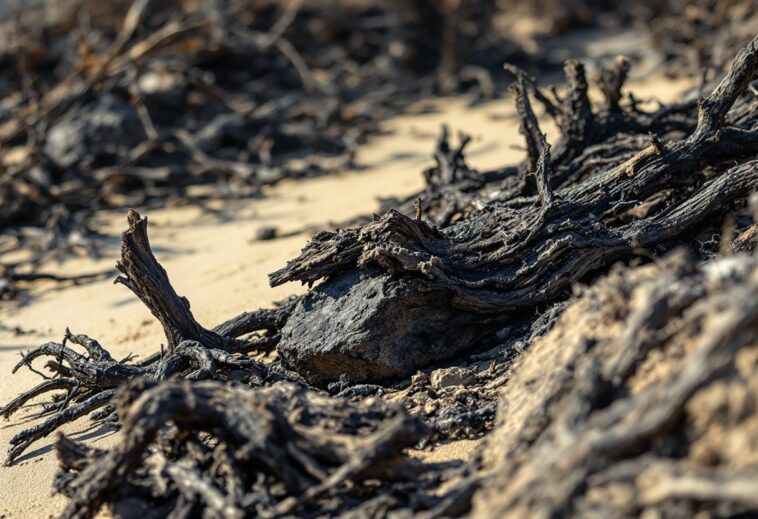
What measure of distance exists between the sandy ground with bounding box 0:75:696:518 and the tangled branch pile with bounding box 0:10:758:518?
0.25 metres

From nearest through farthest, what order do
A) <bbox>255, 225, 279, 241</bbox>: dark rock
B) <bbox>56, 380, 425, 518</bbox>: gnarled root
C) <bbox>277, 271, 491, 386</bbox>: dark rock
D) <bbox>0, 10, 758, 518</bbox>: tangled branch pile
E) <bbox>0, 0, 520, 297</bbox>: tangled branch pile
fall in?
1. <bbox>0, 10, 758, 518</bbox>: tangled branch pile
2. <bbox>56, 380, 425, 518</bbox>: gnarled root
3. <bbox>277, 271, 491, 386</bbox>: dark rock
4. <bbox>255, 225, 279, 241</bbox>: dark rock
5. <bbox>0, 0, 520, 297</bbox>: tangled branch pile

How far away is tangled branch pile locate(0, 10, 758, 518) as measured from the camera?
2014mm

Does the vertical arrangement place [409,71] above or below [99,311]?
above

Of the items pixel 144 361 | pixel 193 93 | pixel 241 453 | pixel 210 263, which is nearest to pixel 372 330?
pixel 241 453

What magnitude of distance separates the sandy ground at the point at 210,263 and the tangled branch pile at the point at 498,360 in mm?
248

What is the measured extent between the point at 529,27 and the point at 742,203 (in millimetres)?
8853

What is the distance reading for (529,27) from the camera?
12.3 m

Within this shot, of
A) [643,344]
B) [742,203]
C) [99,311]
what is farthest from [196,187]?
[643,344]

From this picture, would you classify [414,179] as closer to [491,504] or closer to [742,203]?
[742,203]

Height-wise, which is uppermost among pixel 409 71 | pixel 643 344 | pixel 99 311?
pixel 409 71

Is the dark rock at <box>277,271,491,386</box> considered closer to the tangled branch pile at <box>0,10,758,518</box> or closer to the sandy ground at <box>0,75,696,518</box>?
the tangled branch pile at <box>0,10,758,518</box>

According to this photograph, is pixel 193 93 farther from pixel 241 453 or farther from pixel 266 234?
pixel 241 453

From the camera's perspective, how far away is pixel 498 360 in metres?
3.53

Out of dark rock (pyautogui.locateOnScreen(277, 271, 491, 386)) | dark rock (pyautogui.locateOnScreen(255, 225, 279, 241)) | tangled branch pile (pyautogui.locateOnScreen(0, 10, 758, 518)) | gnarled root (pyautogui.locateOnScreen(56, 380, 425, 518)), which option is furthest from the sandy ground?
dark rock (pyautogui.locateOnScreen(277, 271, 491, 386))
